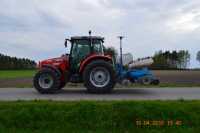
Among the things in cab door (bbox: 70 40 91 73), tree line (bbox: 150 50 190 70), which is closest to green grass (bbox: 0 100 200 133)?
cab door (bbox: 70 40 91 73)

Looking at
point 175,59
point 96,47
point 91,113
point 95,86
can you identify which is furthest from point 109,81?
point 175,59

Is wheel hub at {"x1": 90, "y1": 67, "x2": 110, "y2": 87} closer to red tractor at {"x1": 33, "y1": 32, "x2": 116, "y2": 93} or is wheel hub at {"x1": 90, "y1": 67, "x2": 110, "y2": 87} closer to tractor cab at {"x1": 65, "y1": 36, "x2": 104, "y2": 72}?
red tractor at {"x1": 33, "y1": 32, "x2": 116, "y2": 93}

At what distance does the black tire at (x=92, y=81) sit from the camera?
16.8 m

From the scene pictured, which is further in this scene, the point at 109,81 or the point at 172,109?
the point at 109,81

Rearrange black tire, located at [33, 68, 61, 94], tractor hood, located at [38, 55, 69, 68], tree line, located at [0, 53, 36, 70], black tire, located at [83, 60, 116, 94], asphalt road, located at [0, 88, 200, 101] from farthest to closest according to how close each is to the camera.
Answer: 1. tree line, located at [0, 53, 36, 70]
2. tractor hood, located at [38, 55, 69, 68]
3. black tire, located at [33, 68, 61, 94]
4. black tire, located at [83, 60, 116, 94]
5. asphalt road, located at [0, 88, 200, 101]

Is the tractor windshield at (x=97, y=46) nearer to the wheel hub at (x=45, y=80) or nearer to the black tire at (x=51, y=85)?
the black tire at (x=51, y=85)

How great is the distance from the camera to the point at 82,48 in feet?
59.6

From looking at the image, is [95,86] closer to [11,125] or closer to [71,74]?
[71,74]

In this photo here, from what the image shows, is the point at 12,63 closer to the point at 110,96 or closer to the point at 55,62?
the point at 55,62

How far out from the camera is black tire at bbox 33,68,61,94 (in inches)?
671

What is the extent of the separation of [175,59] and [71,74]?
96.0m

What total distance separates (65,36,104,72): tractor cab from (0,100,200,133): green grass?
6.46 meters

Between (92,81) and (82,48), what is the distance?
1.81 m

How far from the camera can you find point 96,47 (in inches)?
709
